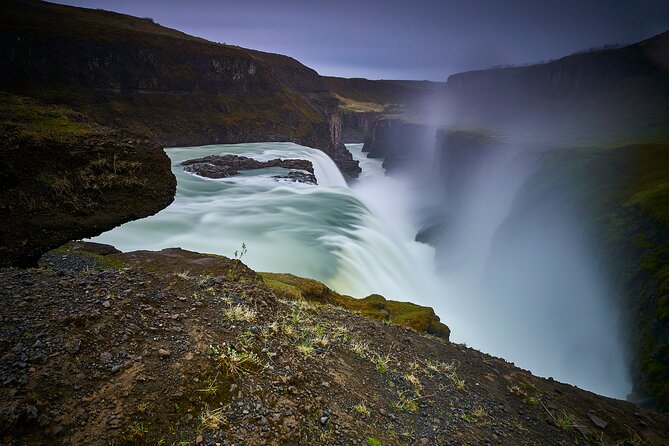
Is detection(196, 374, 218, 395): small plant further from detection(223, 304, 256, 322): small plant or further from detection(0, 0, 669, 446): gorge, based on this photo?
detection(223, 304, 256, 322): small plant

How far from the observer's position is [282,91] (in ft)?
297

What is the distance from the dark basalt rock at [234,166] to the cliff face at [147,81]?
11.1 metres

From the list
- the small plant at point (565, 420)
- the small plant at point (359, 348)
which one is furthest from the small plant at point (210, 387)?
the small plant at point (565, 420)

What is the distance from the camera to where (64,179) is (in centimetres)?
1395

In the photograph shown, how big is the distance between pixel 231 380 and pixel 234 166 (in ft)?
130

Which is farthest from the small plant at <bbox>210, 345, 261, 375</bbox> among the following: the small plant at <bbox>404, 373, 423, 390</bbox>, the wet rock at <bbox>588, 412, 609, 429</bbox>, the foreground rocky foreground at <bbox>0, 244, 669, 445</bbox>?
the wet rock at <bbox>588, 412, 609, 429</bbox>

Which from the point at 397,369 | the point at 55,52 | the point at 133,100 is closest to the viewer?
the point at 397,369

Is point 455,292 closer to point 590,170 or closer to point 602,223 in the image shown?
point 602,223

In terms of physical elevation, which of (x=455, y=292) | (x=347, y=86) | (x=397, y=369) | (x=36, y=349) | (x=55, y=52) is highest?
(x=347, y=86)

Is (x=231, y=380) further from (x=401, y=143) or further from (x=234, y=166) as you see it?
(x=401, y=143)

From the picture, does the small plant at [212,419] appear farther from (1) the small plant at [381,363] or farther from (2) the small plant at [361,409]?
(1) the small plant at [381,363]

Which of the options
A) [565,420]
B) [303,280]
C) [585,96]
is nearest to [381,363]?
[565,420]

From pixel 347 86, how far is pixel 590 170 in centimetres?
17858

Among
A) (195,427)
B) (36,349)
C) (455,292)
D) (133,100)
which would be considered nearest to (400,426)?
(195,427)
